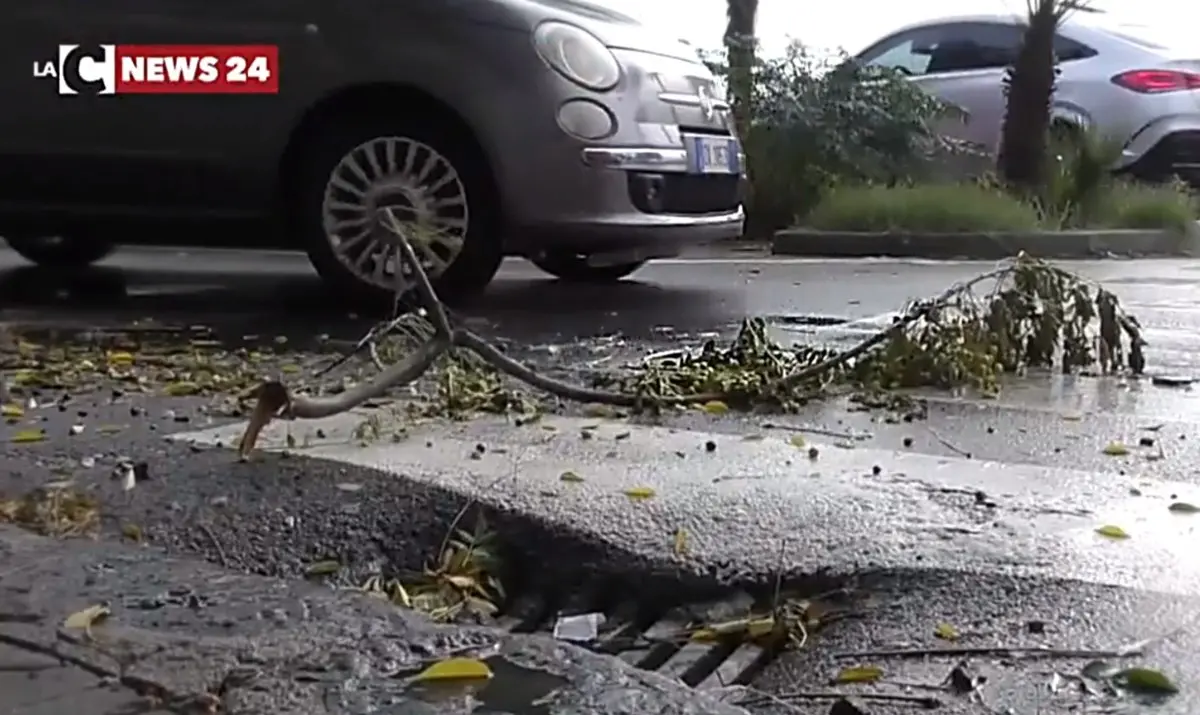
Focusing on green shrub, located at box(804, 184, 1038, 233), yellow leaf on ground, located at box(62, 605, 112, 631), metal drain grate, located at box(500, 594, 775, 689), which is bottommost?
metal drain grate, located at box(500, 594, 775, 689)

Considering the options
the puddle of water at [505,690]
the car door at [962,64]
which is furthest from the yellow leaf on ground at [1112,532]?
the car door at [962,64]

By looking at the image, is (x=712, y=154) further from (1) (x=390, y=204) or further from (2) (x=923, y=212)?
(2) (x=923, y=212)

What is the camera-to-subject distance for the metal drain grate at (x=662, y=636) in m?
2.16

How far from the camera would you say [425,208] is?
617cm

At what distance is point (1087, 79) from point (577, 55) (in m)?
7.50

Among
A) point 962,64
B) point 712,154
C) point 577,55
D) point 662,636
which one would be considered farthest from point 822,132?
point 662,636

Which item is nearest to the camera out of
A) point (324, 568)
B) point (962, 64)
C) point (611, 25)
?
point (324, 568)

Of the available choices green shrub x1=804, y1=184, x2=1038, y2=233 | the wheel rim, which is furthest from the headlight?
green shrub x1=804, y1=184, x2=1038, y2=233

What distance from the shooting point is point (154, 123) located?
21.6ft

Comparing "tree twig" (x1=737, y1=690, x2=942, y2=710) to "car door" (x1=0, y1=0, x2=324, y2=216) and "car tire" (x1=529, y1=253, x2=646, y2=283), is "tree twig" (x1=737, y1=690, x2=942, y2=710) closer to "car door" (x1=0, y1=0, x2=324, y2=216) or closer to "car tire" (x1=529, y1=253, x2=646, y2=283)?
"car door" (x1=0, y1=0, x2=324, y2=216)

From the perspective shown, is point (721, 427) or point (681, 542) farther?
point (721, 427)

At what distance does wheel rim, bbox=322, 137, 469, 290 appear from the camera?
6160mm

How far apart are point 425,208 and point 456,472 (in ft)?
10.4

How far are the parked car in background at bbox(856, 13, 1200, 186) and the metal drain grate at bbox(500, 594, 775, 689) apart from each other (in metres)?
10.2
